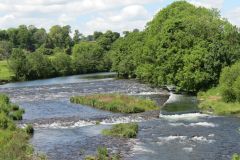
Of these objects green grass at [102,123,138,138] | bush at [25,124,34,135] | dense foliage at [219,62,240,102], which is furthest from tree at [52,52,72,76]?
green grass at [102,123,138,138]

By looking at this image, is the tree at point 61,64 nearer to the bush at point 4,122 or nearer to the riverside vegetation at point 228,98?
the riverside vegetation at point 228,98

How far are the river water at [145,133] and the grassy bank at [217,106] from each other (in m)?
1.99

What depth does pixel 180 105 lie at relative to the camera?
77000 millimetres

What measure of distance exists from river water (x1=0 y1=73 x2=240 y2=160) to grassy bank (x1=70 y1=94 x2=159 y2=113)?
213 cm

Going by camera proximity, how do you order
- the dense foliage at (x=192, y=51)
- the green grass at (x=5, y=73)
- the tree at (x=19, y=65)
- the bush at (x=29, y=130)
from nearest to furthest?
1. the bush at (x=29, y=130)
2. the dense foliage at (x=192, y=51)
3. the green grass at (x=5, y=73)
4. the tree at (x=19, y=65)

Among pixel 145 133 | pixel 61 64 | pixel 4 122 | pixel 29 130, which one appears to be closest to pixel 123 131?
pixel 145 133

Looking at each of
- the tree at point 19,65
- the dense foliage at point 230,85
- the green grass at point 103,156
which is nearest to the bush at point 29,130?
the green grass at point 103,156

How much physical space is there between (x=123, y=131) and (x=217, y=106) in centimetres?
2235

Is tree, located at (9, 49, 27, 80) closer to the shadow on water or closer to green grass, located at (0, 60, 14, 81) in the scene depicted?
green grass, located at (0, 60, 14, 81)

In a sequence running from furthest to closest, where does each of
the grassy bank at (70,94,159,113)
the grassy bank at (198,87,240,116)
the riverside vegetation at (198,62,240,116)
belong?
the grassy bank at (70,94,159,113)
the riverside vegetation at (198,62,240,116)
the grassy bank at (198,87,240,116)

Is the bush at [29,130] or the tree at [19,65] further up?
the tree at [19,65]

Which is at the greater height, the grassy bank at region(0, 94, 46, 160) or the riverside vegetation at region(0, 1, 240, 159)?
the riverside vegetation at region(0, 1, 240, 159)

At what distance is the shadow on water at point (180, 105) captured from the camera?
235ft

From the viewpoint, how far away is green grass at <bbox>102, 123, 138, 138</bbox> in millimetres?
55125
